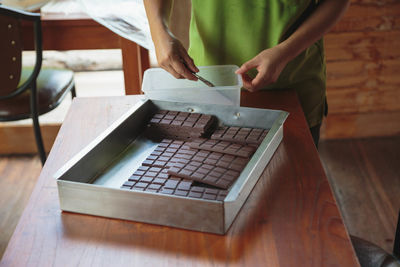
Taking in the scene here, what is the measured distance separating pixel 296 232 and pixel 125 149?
50 cm

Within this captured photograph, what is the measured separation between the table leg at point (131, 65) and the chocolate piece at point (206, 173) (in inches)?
69.8

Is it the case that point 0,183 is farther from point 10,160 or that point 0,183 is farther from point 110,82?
point 110,82

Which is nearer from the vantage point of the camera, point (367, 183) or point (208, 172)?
point (208, 172)

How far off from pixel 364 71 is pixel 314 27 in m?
1.74

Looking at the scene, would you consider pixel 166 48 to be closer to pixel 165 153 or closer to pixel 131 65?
pixel 165 153

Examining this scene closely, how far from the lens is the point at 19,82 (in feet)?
7.91

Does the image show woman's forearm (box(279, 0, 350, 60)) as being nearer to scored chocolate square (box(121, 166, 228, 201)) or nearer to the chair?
scored chocolate square (box(121, 166, 228, 201))

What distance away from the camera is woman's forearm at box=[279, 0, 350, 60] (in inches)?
52.6

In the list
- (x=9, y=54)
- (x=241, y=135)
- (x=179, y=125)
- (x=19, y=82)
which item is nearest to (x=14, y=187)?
(x=19, y=82)

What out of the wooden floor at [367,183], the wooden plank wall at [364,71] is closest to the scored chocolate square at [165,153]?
the wooden floor at [367,183]

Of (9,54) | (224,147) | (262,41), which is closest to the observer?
(224,147)

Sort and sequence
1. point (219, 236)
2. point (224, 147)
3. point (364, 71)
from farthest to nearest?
point (364, 71) < point (224, 147) < point (219, 236)

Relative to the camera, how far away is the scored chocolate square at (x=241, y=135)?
1.17 m

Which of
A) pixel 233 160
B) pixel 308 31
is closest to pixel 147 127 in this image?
pixel 233 160
